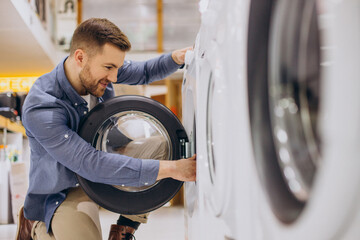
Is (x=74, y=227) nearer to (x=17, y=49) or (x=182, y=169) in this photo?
(x=182, y=169)

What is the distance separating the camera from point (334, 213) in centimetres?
32

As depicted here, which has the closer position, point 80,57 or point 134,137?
point 80,57

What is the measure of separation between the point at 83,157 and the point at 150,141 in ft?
1.35

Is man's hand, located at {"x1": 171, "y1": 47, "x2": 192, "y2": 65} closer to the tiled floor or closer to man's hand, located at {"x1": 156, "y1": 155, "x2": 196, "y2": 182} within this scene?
man's hand, located at {"x1": 156, "y1": 155, "x2": 196, "y2": 182}

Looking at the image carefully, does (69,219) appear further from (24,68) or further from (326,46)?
(24,68)

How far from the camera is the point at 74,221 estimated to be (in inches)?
59.5

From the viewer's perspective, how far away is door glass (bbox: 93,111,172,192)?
1.60m

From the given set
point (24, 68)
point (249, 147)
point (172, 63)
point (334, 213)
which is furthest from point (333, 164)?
point (24, 68)

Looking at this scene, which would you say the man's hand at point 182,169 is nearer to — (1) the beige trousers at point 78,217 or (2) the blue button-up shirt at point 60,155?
(2) the blue button-up shirt at point 60,155

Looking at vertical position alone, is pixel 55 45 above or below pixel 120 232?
above

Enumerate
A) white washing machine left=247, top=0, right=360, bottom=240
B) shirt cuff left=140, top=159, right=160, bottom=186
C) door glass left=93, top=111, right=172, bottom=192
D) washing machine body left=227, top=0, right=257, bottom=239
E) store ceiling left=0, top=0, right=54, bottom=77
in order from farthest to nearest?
store ceiling left=0, top=0, right=54, bottom=77 → door glass left=93, top=111, right=172, bottom=192 → shirt cuff left=140, top=159, right=160, bottom=186 → washing machine body left=227, top=0, right=257, bottom=239 → white washing machine left=247, top=0, right=360, bottom=240

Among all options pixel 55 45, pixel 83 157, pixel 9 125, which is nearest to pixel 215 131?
pixel 83 157

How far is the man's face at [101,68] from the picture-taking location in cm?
148

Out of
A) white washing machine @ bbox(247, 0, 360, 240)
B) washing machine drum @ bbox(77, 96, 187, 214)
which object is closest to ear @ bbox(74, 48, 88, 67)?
washing machine drum @ bbox(77, 96, 187, 214)
